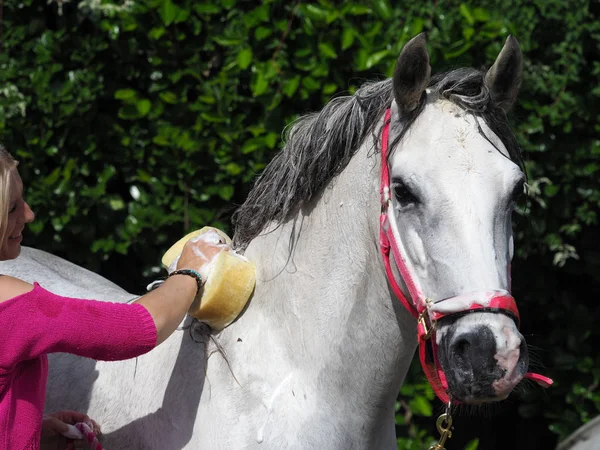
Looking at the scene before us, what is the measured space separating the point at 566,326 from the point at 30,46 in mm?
2983

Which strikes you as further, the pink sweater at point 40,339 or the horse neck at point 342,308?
the horse neck at point 342,308

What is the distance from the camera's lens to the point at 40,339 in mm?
1647

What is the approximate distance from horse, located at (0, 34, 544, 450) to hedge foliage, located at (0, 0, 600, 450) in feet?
4.58

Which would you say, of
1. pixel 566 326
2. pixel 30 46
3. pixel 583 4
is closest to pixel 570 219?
pixel 566 326

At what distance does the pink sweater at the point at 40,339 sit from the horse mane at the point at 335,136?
51 centimetres

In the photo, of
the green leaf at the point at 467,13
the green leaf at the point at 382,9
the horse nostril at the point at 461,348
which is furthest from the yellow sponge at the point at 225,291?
the green leaf at the point at 467,13

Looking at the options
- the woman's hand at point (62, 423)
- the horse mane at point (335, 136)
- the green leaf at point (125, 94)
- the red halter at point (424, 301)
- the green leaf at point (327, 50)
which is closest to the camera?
the red halter at point (424, 301)

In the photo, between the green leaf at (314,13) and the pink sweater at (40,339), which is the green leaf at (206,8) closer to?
the green leaf at (314,13)

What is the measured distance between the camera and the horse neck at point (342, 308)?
6.26 ft

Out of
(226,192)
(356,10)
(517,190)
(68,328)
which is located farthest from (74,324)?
(356,10)

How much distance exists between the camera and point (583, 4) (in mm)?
3707

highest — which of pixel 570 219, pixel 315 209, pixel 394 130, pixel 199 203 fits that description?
pixel 394 130

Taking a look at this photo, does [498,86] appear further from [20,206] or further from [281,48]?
[281,48]

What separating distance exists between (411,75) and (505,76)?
263mm
